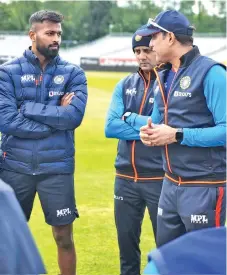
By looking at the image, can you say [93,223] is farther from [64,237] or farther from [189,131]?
[189,131]

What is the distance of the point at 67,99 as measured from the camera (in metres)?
5.02

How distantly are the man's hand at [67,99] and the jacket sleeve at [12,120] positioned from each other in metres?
0.25

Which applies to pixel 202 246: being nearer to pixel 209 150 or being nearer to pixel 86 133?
pixel 209 150

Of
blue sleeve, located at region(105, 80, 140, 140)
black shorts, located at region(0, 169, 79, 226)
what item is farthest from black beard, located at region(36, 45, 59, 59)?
black shorts, located at region(0, 169, 79, 226)

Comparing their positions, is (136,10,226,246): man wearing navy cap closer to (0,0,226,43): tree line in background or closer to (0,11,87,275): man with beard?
(0,11,87,275): man with beard

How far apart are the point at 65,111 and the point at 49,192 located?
0.63 m

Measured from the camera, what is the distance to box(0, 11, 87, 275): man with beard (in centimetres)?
488

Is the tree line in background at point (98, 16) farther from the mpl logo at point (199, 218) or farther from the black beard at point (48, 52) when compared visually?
the mpl logo at point (199, 218)

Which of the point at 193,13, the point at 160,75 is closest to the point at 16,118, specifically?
the point at 160,75

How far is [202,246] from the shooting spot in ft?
7.61

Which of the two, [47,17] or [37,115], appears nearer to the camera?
[37,115]

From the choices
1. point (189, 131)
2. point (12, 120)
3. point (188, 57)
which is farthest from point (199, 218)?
point (12, 120)

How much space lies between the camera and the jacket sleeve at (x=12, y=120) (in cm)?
485

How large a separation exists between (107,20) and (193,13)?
28.9 feet
